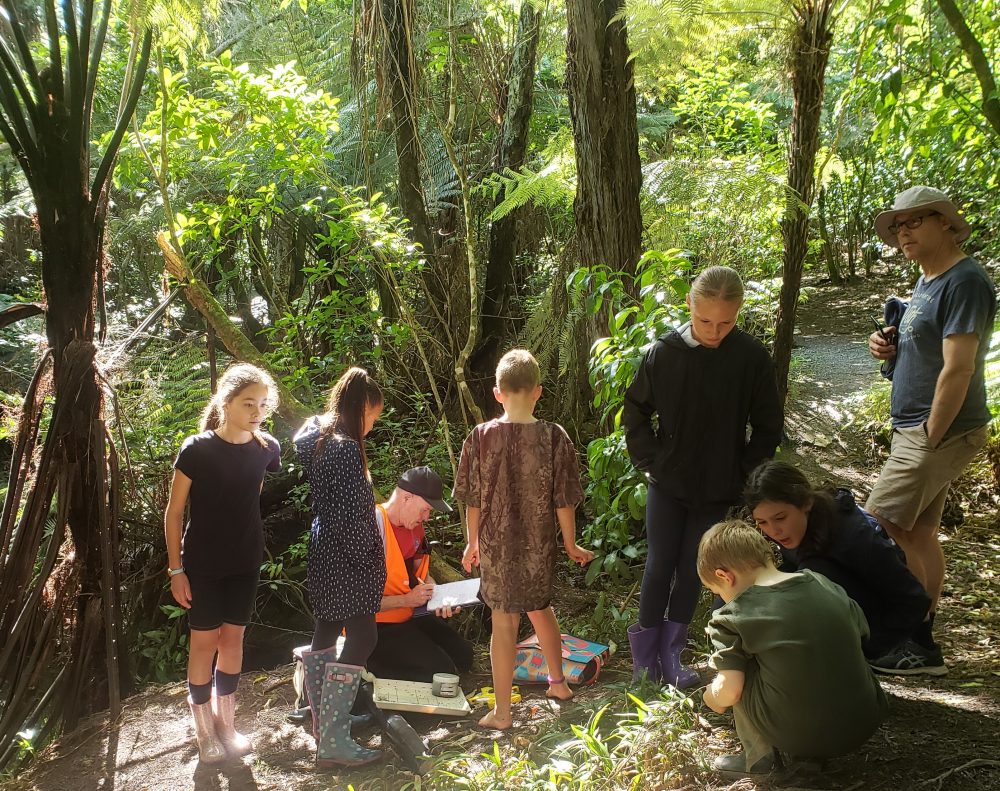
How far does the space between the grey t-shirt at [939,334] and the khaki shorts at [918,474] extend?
59 mm

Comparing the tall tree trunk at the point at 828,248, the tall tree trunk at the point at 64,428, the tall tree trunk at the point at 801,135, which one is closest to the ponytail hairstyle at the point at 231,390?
the tall tree trunk at the point at 64,428

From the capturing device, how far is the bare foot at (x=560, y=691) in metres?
3.32

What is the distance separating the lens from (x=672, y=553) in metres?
3.15

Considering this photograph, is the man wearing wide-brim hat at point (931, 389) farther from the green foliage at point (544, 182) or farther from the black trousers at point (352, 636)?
the green foliage at point (544, 182)

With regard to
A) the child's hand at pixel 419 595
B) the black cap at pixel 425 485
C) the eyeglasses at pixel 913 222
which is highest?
the eyeglasses at pixel 913 222

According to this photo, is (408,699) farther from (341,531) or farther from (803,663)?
(803,663)

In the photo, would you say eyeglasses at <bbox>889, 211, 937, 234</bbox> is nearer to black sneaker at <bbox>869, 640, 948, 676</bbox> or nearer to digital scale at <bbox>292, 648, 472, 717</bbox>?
black sneaker at <bbox>869, 640, 948, 676</bbox>

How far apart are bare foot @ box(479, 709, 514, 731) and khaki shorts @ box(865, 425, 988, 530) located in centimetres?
171

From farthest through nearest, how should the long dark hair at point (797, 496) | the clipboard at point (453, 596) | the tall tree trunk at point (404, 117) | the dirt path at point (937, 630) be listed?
the tall tree trunk at point (404, 117)
the clipboard at point (453, 596)
the long dark hair at point (797, 496)
the dirt path at point (937, 630)

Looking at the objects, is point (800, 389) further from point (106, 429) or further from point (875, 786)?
point (106, 429)

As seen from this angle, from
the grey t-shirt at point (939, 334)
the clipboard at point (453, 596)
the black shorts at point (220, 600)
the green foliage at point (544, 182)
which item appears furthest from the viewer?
the green foliage at point (544, 182)

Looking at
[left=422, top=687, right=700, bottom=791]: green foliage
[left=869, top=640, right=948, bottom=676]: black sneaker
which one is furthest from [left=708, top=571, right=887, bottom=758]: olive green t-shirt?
[left=869, top=640, right=948, bottom=676]: black sneaker

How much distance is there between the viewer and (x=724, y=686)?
7.38 ft

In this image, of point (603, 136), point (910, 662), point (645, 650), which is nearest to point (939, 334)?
point (910, 662)
